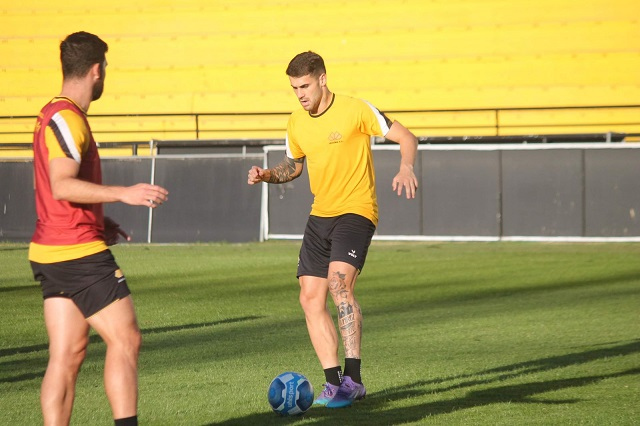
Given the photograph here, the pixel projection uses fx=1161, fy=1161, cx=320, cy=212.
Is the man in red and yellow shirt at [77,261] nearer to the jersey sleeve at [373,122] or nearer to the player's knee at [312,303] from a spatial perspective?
the player's knee at [312,303]

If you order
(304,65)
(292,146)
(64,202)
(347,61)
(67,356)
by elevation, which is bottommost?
(67,356)

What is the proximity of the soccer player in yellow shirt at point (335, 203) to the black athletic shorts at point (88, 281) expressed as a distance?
2347mm

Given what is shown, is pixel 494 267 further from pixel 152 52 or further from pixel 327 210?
pixel 152 52

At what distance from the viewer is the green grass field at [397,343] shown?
717 cm

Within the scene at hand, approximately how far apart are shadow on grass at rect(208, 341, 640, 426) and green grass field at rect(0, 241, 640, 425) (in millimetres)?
16

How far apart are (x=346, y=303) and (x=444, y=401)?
885 mm

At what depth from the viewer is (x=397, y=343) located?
10.3 metres

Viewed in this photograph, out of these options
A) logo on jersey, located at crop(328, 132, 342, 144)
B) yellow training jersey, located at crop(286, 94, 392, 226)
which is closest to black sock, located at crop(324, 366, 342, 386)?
yellow training jersey, located at crop(286, 94, 392, 226)

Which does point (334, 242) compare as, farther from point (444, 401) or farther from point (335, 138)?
point (444, 401)

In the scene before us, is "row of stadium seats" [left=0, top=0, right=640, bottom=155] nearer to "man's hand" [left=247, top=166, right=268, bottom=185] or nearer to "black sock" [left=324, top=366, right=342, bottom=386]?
"man's hand" [left=247, top=166, right=268, bottom=185]

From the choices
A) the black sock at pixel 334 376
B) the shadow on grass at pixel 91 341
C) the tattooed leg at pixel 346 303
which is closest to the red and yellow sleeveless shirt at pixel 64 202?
the tattooed leg at pixel 346 303

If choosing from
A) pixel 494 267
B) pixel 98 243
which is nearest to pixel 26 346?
pixel 98 243

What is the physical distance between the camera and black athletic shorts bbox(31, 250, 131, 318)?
518cm

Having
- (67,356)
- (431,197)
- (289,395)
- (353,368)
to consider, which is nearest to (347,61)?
(431,197)
